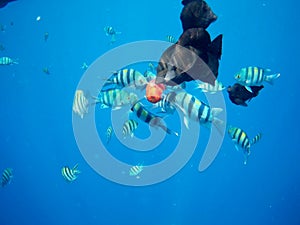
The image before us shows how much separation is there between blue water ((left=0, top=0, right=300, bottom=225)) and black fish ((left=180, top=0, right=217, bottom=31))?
17.9ft

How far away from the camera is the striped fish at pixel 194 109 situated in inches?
113

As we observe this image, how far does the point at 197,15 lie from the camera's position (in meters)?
2.82

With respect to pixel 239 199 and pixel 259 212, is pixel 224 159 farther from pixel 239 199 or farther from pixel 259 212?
pixel 259 212

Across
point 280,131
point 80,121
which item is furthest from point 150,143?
point 280,131

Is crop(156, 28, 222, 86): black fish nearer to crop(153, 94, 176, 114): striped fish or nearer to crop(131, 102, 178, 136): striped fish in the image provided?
crop(153, 94, 176, 114): striped fish

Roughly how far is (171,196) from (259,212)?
3743mm

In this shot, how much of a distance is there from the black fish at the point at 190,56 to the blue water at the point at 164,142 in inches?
210

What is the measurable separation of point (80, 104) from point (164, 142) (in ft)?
35.6

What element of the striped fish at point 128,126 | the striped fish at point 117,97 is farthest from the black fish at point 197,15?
the striped fish at point 128,126

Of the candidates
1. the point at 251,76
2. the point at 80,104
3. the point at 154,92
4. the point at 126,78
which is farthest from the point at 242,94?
the point at 80,104

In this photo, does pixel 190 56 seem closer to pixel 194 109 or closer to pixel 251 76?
pixel 194 109

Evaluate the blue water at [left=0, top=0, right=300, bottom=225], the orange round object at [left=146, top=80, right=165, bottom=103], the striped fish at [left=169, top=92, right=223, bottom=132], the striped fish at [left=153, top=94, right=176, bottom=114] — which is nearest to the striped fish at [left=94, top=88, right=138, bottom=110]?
the striped fish at [left=153, top=94, right=176, bottom=114]

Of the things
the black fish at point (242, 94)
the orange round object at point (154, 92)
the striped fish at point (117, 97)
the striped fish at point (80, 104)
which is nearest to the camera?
the orange round object at point (154, 92)

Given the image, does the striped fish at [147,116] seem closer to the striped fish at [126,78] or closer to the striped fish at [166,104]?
the striped fish at [166,104]
